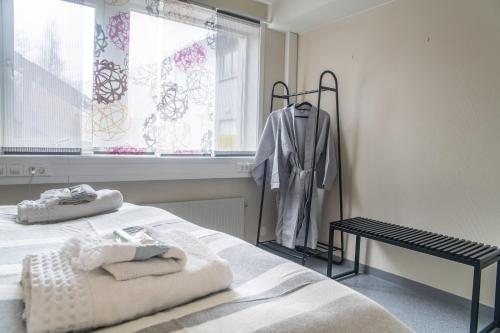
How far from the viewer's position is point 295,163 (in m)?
2.92

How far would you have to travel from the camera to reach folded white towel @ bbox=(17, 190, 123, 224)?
1372 millimetres

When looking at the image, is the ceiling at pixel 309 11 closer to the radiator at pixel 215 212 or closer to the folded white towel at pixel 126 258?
the radiator at pixel 215 212

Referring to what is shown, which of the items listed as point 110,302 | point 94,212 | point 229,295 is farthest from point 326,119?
point 110,302

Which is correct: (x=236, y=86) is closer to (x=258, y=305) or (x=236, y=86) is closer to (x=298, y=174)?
(x=298, y=174)

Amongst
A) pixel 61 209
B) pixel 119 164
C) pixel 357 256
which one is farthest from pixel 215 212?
pixel 61 209

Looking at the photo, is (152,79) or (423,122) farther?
(152,79)

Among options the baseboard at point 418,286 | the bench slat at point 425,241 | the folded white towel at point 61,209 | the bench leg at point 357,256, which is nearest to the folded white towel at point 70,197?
the folded white towel at point 61,209

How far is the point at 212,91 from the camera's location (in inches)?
115

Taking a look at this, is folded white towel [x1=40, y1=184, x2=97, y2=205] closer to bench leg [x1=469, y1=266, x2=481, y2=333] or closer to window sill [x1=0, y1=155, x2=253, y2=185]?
window sill [x1=0, y1=155, x2=253, y2=185]

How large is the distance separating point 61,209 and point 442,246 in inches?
77.2

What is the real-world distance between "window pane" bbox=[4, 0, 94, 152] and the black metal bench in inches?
77.9

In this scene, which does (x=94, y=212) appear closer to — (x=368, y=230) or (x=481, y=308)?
(x=368, y=230)

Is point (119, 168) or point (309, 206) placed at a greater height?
point (119, 168)

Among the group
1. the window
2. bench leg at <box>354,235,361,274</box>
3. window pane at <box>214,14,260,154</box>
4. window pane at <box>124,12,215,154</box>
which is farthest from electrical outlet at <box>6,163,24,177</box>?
bench leg at <box>354,235,361,274</box>
